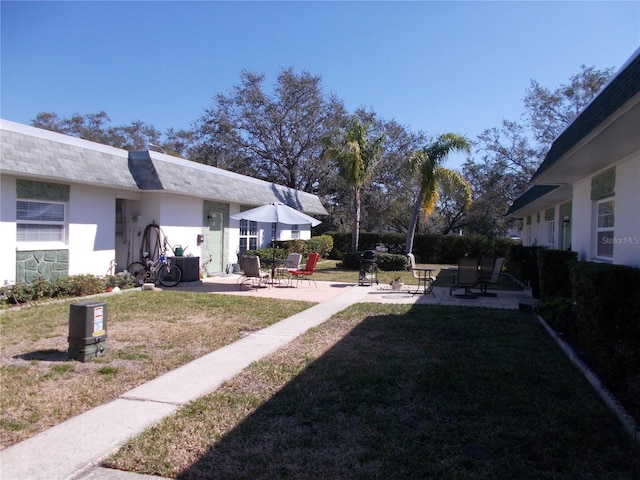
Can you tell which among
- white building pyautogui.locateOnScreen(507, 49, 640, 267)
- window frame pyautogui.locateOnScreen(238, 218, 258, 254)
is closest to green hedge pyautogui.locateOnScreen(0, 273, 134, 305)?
window frame pyautogui.locateOnScreen(238, 218, 258, 254)

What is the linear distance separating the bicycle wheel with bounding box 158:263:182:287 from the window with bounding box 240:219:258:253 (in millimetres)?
5498

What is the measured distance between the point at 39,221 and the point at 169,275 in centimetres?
392

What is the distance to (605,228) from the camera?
9.07m

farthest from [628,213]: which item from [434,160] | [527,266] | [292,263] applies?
[434,160]

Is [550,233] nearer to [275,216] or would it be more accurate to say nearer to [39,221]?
[275,216]

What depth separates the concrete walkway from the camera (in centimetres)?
333

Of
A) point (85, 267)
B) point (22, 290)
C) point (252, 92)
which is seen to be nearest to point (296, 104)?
point (252, 92)

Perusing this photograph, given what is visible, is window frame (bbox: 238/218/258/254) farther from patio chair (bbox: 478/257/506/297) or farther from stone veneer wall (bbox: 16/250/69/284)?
patio chair (bbox: 478/257/506/297)

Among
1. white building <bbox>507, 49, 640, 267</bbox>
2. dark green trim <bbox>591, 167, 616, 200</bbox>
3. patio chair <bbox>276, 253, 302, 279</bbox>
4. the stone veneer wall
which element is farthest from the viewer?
patio chair <bbox>276, 253, 302, 279</bbox>

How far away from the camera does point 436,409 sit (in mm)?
4527

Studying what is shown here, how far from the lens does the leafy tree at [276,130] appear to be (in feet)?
109

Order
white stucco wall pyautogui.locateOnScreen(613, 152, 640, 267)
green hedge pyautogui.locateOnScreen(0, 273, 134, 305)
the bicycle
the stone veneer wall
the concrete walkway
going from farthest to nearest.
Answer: the bicycle
the stone veneer wall
green hedge pyautogui.locateOnScreen(0, 273, 134, 305)
white stucco wall pyautogui.locateOnScreen(613, 152, 640, 267)
the concrete walkway

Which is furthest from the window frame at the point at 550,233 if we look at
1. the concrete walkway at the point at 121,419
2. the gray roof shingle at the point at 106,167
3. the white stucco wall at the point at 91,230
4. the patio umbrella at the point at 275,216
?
the white stucco wall at the point at 91,230

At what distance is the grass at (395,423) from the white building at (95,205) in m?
7.53
